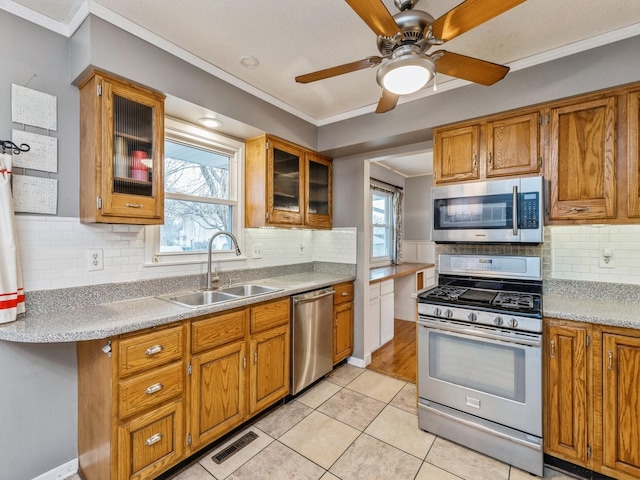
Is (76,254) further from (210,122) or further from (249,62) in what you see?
(249,62)

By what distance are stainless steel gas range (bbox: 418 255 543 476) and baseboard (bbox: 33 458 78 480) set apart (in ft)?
7.08

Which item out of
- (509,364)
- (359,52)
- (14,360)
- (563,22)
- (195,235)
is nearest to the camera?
(14,360)

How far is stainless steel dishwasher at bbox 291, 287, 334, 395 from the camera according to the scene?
98.4 inches

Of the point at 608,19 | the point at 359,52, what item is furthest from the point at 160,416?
the point at 608,19

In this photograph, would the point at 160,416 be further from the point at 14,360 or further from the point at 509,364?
the point at 509,364

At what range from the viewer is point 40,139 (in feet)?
5.49

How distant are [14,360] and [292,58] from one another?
7.72 feet

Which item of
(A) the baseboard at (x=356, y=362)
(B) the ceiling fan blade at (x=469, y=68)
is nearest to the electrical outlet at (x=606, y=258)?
(B) the ceiling fan blade at (x=469, y=68)

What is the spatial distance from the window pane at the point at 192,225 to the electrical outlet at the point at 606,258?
9.20 ft

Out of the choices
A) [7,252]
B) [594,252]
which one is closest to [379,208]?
[594,252]

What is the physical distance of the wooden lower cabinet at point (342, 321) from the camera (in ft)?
9.77

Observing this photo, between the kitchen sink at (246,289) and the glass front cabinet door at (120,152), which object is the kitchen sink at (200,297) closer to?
the kitchen sink at (246,289)

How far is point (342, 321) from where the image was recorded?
3068mm

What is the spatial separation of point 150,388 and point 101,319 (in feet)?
1.42
